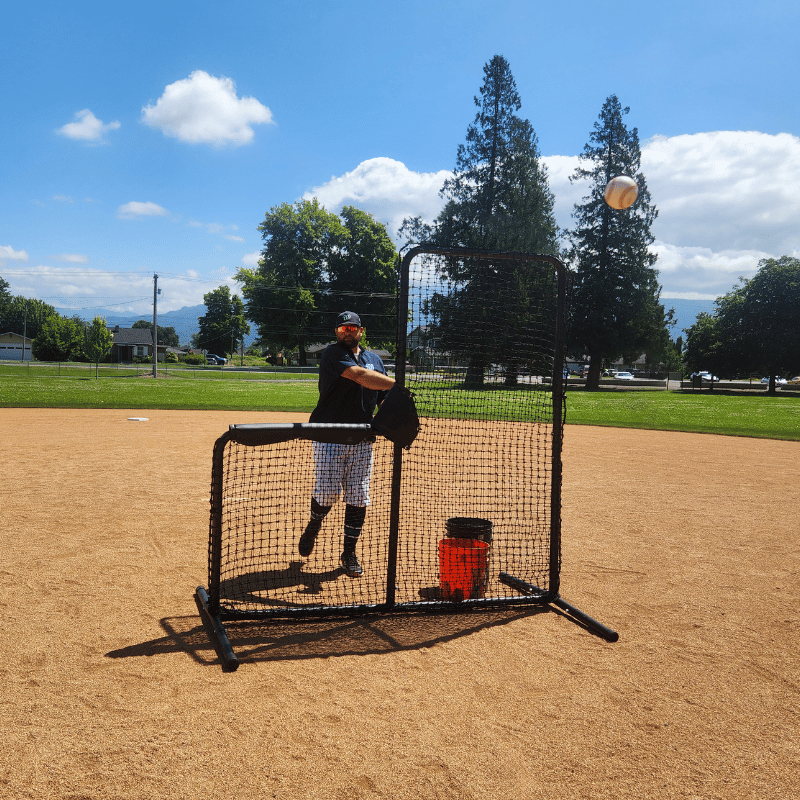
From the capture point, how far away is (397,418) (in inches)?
165

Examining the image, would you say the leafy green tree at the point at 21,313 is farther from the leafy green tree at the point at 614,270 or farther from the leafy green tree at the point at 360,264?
the leafy green tree at the point at 614,270

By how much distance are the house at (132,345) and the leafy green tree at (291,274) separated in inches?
1533

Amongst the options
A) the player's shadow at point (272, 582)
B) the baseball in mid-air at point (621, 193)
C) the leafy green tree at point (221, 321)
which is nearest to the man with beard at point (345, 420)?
the player's shadow at point (272, 582)

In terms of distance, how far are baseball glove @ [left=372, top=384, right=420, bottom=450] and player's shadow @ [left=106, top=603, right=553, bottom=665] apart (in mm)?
1256

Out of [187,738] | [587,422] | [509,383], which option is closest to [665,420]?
[587,422]

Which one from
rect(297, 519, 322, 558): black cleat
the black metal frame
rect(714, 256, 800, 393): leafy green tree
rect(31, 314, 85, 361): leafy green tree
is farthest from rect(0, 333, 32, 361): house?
the black metal frame

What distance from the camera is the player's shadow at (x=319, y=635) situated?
3.66 metres

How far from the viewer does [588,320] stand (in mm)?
48438

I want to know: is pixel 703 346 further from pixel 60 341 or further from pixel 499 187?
pixel 60 341

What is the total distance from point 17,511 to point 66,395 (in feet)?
59.0

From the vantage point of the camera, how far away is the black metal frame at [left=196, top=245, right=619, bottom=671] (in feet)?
13.1

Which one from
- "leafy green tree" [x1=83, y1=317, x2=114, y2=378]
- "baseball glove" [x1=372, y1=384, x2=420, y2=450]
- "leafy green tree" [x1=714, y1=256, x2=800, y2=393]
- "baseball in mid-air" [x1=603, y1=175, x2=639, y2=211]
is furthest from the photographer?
"leafy green tree" [x1=83, y1=317, x2=114, y2=378]

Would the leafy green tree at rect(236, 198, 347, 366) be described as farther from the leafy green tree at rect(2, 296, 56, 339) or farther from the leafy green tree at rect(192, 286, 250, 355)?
the leafy green tree at rect(2, 296, 56, 339)

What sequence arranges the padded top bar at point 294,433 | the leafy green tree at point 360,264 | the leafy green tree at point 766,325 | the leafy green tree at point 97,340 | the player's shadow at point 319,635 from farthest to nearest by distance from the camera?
1. the leafy green tree at point 360,264
2. the leafy green tree at point 97,340
3. the leafy green tree at point 766,325
4. the padded top bar at point 294,433
5. the player's shadow at point 319,635
